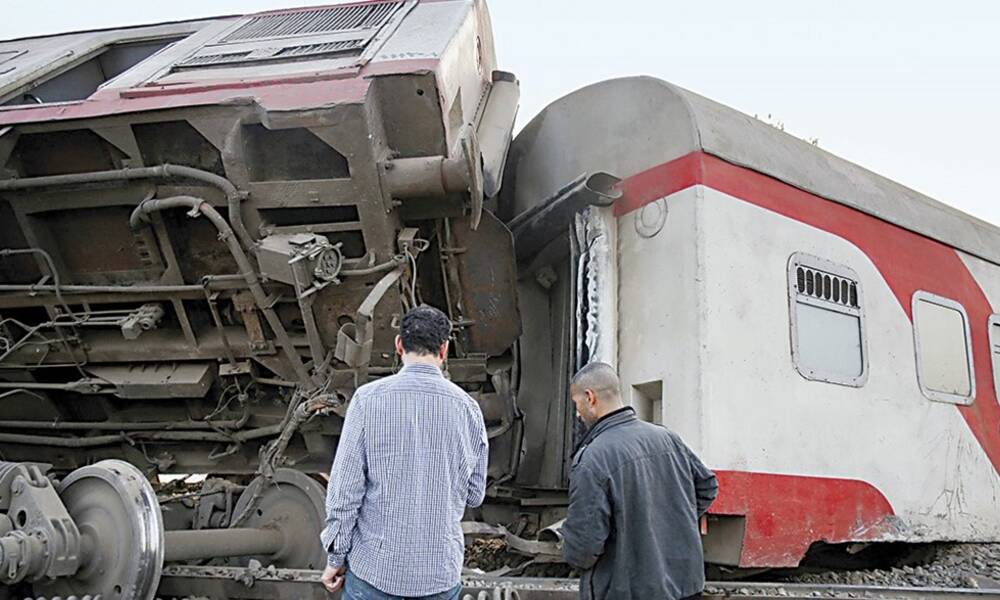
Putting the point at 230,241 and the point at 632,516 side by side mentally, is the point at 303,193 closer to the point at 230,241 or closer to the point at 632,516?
the point at 230,241

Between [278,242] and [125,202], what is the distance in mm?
768

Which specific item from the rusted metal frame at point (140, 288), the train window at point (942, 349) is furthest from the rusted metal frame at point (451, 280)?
the train window at point (942, 349)

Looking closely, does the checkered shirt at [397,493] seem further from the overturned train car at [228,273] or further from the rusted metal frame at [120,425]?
the rusted metal frame at [120,425]

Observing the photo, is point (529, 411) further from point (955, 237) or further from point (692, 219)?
point (955, 237)

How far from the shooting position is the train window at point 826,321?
448 cm

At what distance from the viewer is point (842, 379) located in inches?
181

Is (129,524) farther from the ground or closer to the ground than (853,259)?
closer to the ground

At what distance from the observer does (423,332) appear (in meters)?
2.64

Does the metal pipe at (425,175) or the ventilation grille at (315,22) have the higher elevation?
the ventilation grille at (315,22)

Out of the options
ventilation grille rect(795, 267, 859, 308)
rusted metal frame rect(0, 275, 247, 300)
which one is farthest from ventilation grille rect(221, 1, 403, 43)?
ventilation grille rect(795, 267, 859, 308)

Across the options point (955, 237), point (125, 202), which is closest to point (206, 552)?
point (125, 202)

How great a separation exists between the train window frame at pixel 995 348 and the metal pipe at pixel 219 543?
163 inches

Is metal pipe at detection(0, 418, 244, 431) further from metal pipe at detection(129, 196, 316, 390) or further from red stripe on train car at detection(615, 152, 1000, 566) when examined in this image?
red stripe on train car at detection(615, 152, 1000, 566)

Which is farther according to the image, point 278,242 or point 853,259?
point 853,259
